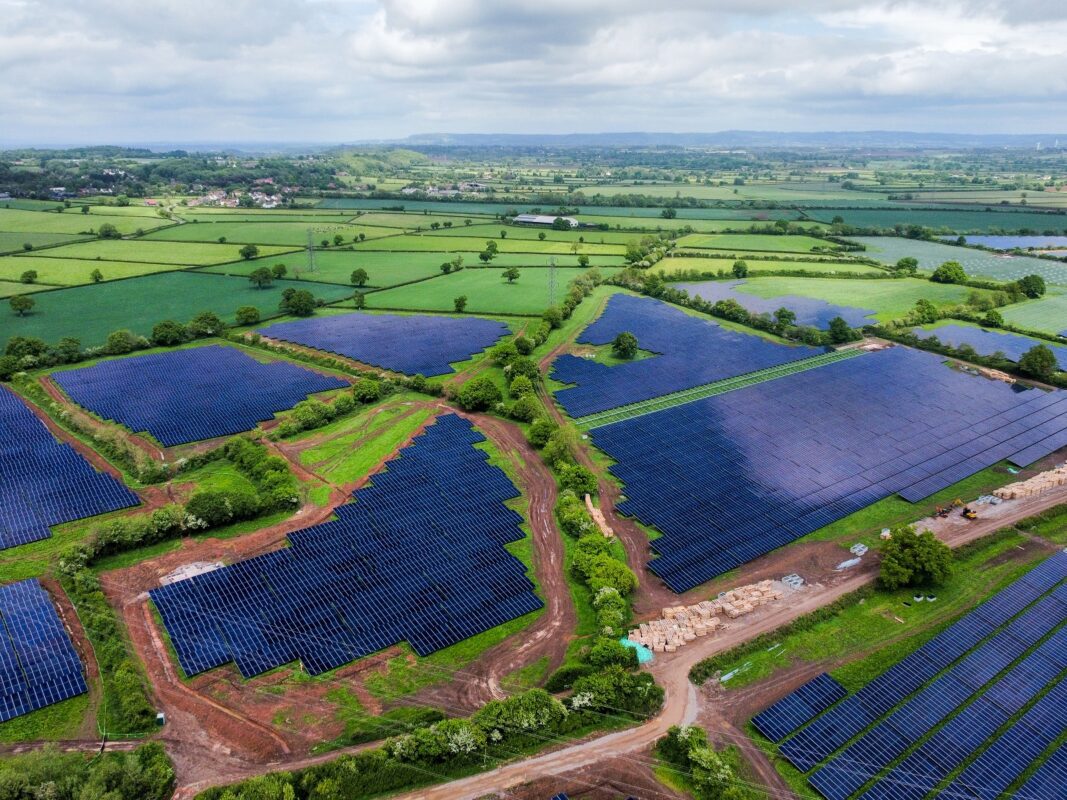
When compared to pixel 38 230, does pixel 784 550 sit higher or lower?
lower

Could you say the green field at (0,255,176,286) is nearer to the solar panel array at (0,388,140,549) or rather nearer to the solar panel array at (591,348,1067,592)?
the solar panel array at (0,388,140,549)

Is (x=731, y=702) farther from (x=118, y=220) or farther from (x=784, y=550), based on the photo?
(x=118, y=220)

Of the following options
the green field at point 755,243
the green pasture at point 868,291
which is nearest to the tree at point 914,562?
the green pasture at point 868,291

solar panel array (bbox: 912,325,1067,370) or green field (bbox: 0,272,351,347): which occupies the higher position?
green field (bbox: 0,272,351,347)

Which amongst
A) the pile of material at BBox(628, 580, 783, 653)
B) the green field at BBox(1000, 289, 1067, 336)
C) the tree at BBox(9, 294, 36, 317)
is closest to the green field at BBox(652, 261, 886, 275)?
the green field at BBox(1000, 289, 1067, 336)

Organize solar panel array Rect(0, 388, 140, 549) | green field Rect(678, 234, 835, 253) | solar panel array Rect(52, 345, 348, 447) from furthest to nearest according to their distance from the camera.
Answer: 1. green field Rect(678, 234, 835, 253)
2. solar panel array Rect(52, 345, 348, 447)
3. solar panel array Rect(0, 388, 140, 549)

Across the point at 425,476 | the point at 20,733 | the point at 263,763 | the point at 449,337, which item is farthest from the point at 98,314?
the point at 263,763

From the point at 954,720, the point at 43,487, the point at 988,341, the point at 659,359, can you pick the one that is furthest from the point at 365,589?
the point at 988,341
